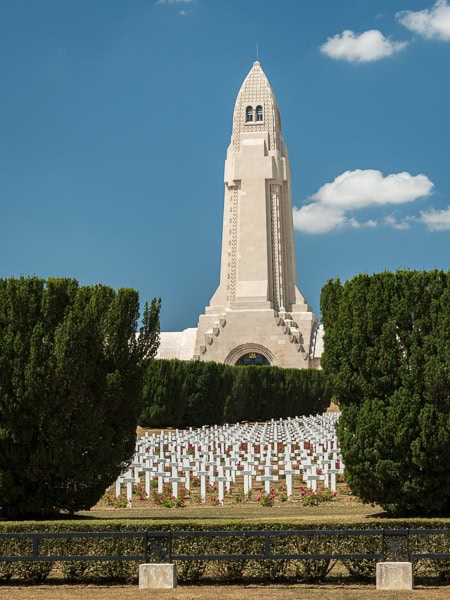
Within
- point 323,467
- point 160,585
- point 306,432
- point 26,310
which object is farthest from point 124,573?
point 306,432

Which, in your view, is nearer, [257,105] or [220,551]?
[220,551]

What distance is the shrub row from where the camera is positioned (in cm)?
1096

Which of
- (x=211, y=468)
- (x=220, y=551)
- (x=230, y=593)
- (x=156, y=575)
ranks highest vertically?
(x=211, y=468)

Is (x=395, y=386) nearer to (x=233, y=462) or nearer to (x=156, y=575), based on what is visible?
(x=156, y=575)

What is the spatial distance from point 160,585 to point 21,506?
3955 mm

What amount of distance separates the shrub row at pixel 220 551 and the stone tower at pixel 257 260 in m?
47.7

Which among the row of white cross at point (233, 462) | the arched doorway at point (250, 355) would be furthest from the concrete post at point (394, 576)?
the arched doorway at point (250, 355)

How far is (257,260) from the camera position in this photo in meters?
61.8

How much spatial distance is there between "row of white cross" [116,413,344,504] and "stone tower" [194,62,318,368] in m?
27.4

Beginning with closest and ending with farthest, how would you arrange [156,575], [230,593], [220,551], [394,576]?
[230,593] < [394,576] < [156,575] < [220,551]

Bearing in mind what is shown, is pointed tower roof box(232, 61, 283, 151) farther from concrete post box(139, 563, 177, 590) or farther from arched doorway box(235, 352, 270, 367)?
concrete post box(139, 563, 177, 590)

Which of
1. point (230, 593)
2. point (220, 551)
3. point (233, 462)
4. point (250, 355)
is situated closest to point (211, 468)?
point (233, 462)

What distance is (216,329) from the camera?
60.5 metres

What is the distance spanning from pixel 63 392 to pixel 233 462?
907 centimetres
